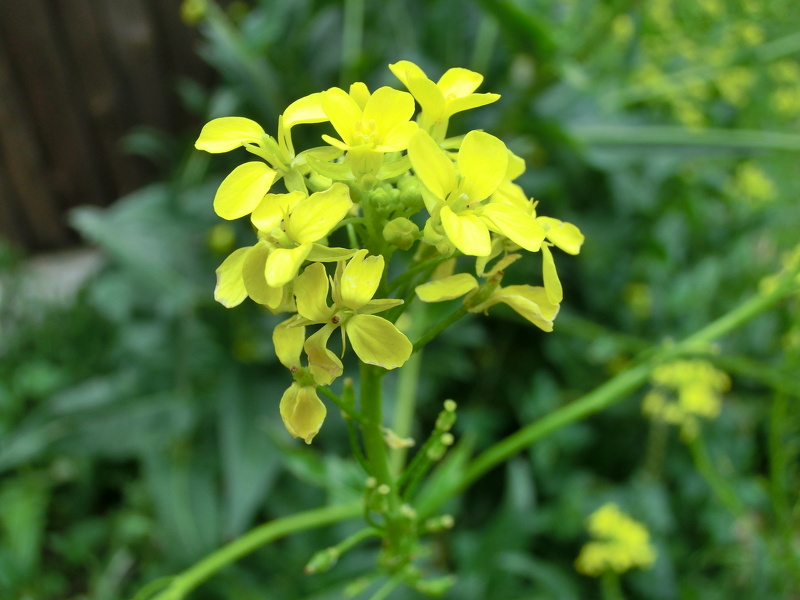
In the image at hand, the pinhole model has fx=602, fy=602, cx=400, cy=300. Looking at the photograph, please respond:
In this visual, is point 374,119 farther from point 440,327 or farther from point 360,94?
point 440,327

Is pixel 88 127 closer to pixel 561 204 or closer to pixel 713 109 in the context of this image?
pixel 561 204

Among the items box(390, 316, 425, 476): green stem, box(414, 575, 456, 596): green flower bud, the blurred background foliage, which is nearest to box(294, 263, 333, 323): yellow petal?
box(414, 575, 456, 596): green flower bud

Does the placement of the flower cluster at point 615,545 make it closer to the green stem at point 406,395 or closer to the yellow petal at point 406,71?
the green stem at point 406,395

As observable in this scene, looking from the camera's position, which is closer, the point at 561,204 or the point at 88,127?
A: the point at 561,204

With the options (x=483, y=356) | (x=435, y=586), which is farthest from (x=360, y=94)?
(x=483, y=356)

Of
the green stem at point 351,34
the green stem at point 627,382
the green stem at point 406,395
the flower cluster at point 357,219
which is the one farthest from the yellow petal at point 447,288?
the green stem at point 351,34

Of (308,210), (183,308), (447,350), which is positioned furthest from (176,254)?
(308,210)

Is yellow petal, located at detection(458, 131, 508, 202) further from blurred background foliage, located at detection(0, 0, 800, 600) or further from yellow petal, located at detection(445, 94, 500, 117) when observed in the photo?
blurred background foliage, located at detection(0, 0, 800, 600)
